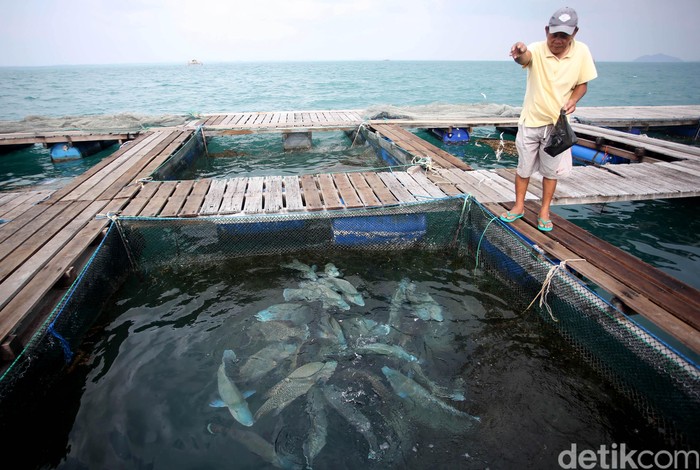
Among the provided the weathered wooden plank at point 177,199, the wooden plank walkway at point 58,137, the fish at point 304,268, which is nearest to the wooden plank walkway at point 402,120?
the wooden plank walkway at point 58,137

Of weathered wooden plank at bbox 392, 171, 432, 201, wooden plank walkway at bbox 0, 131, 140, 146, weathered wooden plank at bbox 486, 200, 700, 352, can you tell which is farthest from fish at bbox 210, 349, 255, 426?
wooden plank walkway at bbox 0, 131, 140, 146

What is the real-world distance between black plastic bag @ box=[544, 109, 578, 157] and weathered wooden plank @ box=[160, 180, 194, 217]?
5.49 m

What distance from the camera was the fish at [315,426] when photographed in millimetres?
3029

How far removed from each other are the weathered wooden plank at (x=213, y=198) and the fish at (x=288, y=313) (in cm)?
193

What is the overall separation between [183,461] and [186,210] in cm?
366

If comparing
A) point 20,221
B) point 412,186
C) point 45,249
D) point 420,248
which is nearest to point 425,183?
point 412,186

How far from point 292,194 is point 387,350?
10.8 feet

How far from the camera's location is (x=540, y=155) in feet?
14.8

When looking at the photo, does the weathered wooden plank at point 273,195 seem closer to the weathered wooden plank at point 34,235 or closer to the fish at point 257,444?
the weathered wooden plank at point 34,235

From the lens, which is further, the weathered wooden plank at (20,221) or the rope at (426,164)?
the rope at (426,164)

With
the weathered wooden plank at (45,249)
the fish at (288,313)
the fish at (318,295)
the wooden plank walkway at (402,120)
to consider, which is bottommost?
the fish at (288,313)

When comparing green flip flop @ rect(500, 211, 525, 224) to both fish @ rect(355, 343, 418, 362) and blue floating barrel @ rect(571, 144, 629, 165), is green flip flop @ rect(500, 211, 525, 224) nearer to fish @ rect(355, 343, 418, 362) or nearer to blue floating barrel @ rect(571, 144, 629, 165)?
fish @ rect(355, 343, 418, 362)

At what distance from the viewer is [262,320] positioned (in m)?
4.45

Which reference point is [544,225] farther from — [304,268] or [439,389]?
[304,268]
